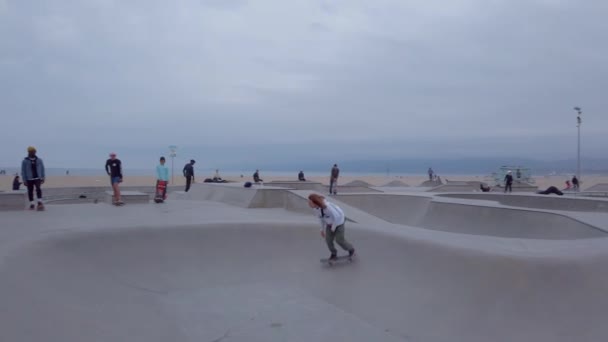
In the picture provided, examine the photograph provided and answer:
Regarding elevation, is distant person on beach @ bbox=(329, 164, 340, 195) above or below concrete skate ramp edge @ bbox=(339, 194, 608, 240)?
above

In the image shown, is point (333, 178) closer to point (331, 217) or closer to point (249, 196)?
point (249, 196)

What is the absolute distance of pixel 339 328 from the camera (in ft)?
18.0

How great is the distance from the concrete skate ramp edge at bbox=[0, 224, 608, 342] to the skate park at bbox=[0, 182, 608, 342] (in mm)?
19

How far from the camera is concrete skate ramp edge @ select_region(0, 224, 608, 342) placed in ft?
16.0

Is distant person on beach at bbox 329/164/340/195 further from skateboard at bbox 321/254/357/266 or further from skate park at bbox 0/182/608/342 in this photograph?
skateboard at bbox 321/254/357/266

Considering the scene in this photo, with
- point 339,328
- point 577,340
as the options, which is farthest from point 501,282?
point 339,328

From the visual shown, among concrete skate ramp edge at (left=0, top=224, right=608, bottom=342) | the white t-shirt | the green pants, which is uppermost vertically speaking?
the white t-shirt

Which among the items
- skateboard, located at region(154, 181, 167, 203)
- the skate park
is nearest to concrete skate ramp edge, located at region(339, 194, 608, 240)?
the skate park

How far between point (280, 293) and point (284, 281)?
0.56 m

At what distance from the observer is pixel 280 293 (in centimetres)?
672

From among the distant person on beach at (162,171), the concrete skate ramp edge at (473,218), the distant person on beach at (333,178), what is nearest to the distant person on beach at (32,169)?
the distant person on beach at (162,171)

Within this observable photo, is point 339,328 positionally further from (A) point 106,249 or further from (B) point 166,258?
(A) point 106,249

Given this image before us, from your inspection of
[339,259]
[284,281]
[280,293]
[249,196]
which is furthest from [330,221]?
[249,196]

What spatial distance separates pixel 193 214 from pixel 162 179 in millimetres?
2411
